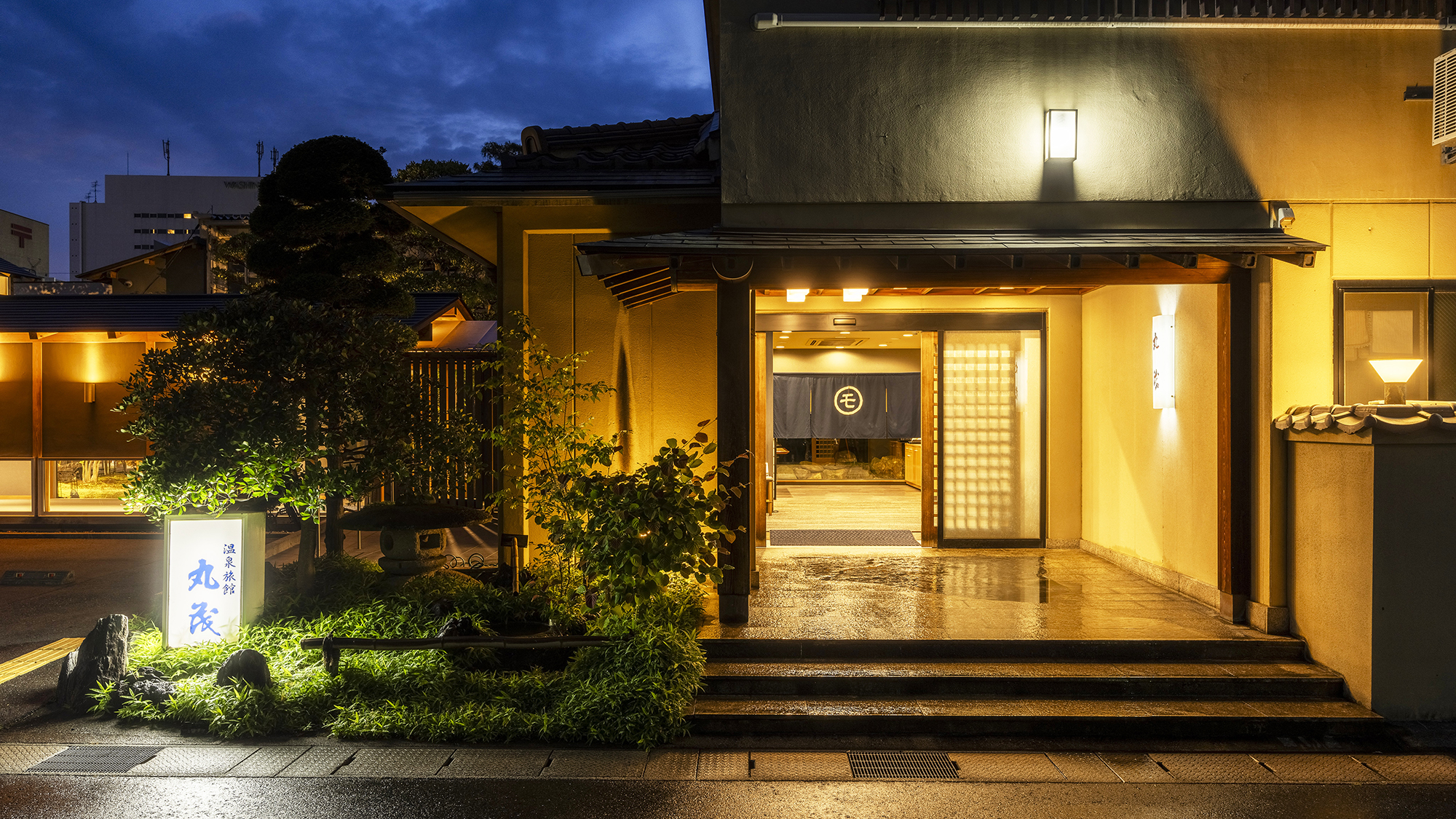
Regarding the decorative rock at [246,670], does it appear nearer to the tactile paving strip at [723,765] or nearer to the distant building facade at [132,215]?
the tactile paving strip at [723,765]

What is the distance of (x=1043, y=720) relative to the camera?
4.76 meters

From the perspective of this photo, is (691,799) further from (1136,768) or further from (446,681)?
(1136,768)

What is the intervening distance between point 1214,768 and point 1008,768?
1200 millimetres

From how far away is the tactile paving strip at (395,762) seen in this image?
4309 millimetres

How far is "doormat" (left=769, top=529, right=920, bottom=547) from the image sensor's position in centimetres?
959

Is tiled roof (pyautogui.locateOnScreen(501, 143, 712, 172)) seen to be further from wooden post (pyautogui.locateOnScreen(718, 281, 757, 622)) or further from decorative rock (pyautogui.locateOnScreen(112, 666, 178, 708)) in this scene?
decorative rock (pyautogui.locateOnScreen(112, 666, 178, 708))

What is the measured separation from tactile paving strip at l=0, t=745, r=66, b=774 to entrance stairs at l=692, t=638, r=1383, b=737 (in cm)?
388

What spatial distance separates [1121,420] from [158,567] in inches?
444

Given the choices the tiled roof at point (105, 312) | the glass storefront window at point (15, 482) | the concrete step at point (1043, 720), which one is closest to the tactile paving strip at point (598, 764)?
the concrete step at point (1043, 720)

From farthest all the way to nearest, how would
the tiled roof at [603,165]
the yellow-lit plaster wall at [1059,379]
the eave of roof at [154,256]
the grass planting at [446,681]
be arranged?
the eave of roof at [154,256], the yellow-lit plaster wall at [1059,379], the tiled roof at [603,165], the grass planting at [446,681]

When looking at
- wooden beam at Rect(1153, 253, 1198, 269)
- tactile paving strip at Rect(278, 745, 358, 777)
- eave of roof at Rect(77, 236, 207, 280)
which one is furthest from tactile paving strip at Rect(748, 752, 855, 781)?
eave of roof at Rect(77, 236, 207, 280)

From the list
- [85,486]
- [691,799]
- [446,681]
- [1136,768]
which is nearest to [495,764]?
[446,681]

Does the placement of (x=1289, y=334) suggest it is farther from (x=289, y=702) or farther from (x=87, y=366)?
(x=87, y=366)

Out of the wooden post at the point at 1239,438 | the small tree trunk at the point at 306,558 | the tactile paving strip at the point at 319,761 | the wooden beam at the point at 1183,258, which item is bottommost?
the tactile paving strip at the point at 319,761
